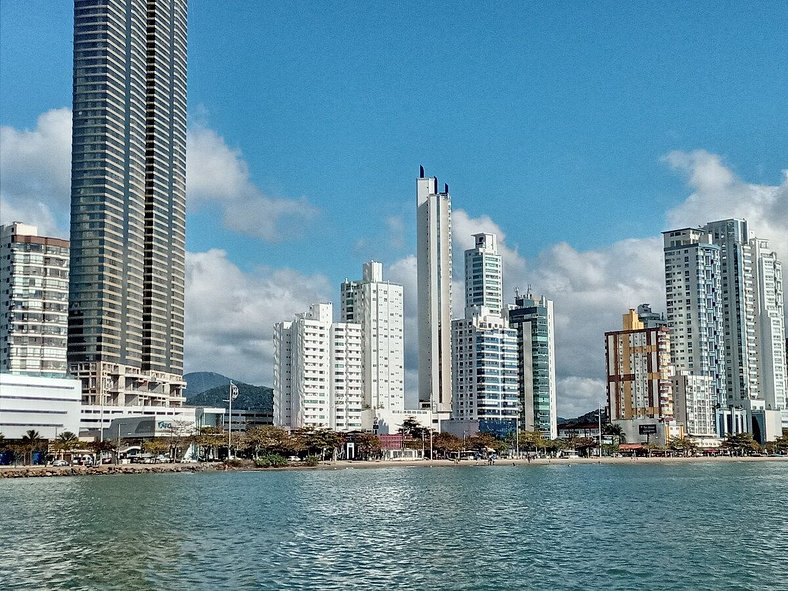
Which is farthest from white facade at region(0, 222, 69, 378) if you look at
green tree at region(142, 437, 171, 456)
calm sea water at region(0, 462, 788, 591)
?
calm sea water at region(0, 462, 788, 591)

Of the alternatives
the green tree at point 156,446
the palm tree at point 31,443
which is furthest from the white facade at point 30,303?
the palm tree at point 31,443

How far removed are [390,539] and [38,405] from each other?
135m

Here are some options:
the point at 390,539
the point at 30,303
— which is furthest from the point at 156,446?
the point at 390,539

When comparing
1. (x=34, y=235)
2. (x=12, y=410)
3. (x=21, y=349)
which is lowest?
(x=12, y=410)

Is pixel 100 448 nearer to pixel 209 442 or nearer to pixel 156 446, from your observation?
pixel 156 446

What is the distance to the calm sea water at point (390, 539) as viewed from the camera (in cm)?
4781

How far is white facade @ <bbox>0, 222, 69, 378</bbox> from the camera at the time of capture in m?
192

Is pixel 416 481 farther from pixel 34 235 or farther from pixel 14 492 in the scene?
pixel 34 235

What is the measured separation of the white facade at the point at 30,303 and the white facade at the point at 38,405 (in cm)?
812

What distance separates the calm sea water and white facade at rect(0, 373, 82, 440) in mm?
67007

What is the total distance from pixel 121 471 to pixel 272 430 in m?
45.7

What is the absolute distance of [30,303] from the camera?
7618 inches

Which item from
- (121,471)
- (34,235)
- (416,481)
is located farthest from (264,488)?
(34,235)

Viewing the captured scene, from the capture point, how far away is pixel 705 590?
44.8m
